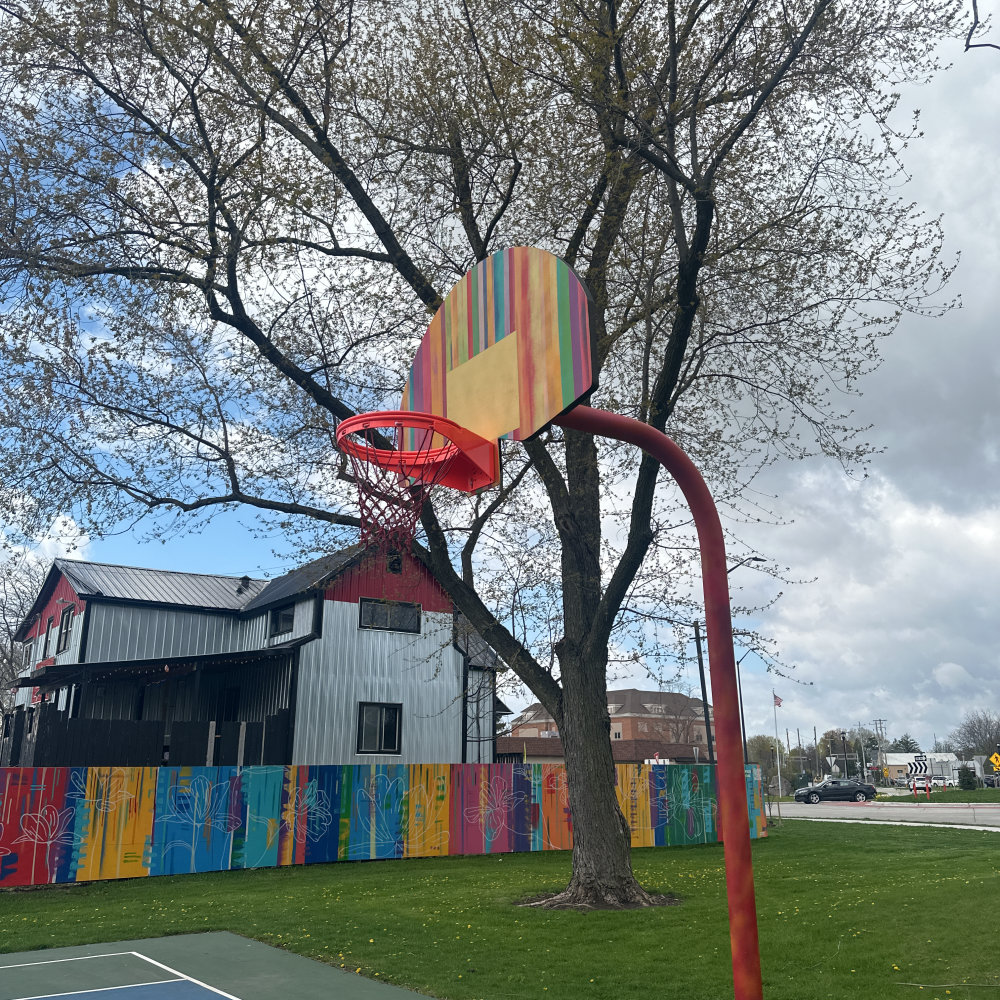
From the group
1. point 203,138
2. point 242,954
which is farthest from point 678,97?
point 242,954

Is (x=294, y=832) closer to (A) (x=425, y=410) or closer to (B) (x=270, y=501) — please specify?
(B) (x=270, y=501)

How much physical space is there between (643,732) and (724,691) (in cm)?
8483

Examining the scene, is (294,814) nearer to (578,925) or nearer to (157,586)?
(578,925)

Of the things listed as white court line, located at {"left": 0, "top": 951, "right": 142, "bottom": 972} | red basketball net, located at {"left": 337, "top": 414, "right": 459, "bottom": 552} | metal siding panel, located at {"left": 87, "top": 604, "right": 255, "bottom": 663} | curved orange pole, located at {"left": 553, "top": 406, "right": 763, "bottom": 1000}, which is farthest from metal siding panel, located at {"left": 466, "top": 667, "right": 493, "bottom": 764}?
curved orange pole, located at {"left": 553, "top": 406, "right": 763, "bottom": 1000}

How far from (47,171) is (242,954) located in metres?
10.4

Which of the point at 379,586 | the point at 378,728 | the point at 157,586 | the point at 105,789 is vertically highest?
the point at 157,586

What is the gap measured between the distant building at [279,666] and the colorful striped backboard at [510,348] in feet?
53.4

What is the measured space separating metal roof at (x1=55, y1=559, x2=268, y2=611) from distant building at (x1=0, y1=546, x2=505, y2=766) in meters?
0.06

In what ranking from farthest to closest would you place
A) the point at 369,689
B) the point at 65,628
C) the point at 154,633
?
the point at 65,628 → the point at 154,633 → the point at 369,689

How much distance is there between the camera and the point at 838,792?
56312mm

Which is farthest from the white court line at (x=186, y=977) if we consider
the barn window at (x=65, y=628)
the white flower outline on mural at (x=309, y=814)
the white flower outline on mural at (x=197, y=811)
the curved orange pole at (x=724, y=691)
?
the barn window at (x=65, y=628)

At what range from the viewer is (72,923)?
474 inches

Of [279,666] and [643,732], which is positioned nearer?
[279,666]

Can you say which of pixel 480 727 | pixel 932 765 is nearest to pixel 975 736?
pixel 932 765
